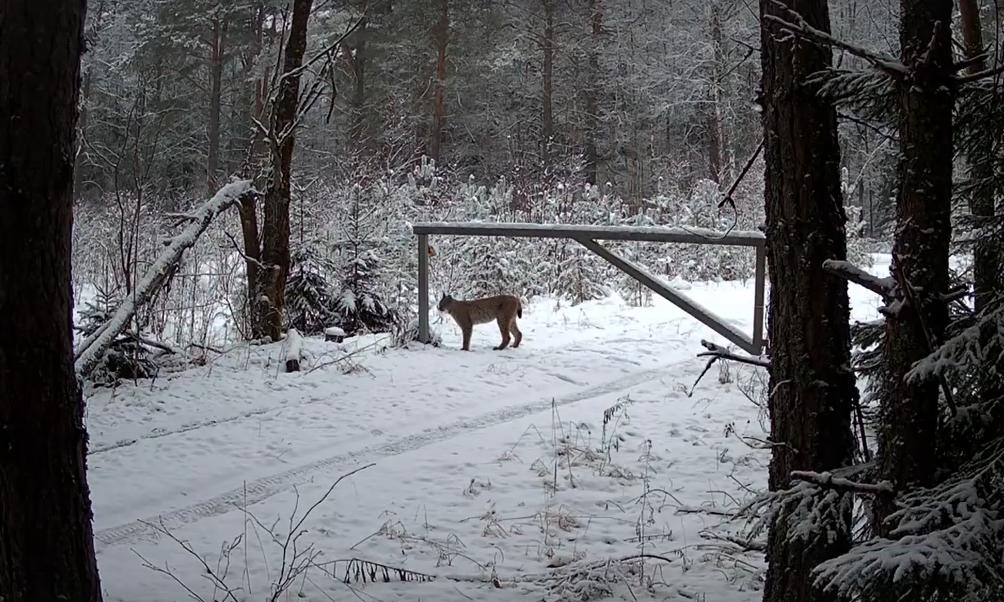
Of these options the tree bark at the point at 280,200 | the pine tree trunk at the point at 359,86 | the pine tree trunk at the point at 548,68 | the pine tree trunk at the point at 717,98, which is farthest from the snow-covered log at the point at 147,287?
the pine tree trunk at the point at 548,68

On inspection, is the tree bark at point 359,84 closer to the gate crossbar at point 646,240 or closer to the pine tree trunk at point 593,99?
the pine tree trunk at point 593,99

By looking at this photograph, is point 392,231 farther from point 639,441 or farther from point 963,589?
point 963,589

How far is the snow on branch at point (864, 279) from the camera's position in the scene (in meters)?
2.03

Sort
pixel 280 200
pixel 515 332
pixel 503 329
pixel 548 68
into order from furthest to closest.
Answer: pixel 548 68 → pixel 515 332 → pixel 503 329 → pixel 280 200

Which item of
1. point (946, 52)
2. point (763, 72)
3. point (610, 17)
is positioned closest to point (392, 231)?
point (763, 72)

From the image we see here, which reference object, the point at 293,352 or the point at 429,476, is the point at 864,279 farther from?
the point at 293,352

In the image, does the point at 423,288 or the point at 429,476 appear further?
the point at 423,288

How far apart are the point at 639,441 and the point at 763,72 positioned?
Answer: 10.3 feet

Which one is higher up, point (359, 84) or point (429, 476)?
point (359, 84)

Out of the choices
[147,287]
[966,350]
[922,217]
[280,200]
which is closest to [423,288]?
[280,200]

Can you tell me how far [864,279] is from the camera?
2109 millimetres

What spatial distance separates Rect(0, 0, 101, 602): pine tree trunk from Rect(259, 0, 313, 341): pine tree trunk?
18.6ft

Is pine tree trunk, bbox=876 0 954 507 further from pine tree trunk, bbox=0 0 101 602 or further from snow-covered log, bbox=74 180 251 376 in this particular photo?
snow-covered log, bbox=74 180 251 376

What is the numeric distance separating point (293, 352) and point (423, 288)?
1643mm
